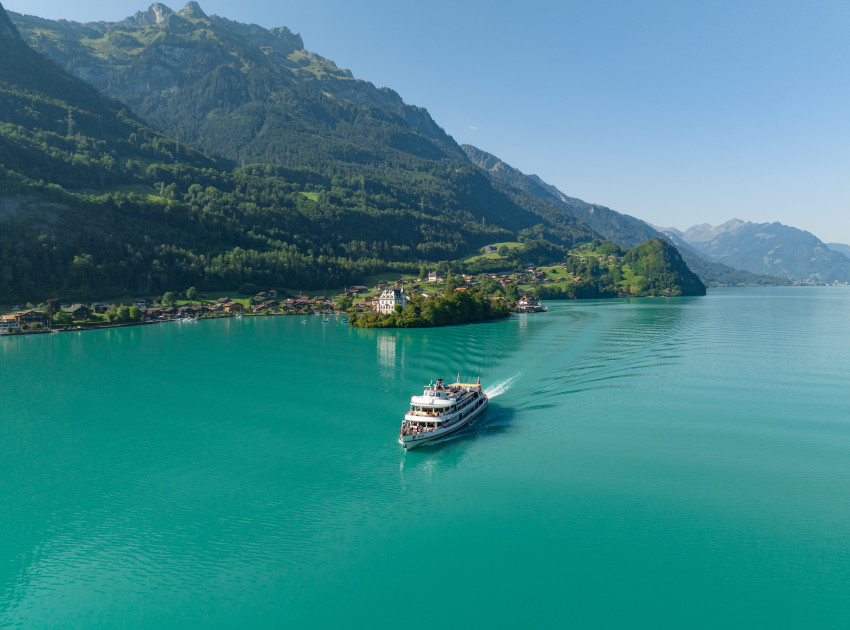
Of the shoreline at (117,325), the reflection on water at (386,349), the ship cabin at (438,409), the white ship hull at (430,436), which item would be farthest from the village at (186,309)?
the white ship hull at (430,436)

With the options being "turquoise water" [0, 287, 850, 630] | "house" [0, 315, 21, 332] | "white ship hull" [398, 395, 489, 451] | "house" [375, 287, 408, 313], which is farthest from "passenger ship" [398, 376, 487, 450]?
"house" [0, 315, 21, 332]

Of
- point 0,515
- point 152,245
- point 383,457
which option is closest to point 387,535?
point 383,457

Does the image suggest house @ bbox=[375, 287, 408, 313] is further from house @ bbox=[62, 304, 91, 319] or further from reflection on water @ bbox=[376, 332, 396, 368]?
house @ bbox=[62, 304, 91, 319]

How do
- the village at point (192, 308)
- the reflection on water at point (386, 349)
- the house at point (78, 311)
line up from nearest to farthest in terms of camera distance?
the reflection on water at point (386, 349)
the village at point (192, 308)
the house at point (78, 311)

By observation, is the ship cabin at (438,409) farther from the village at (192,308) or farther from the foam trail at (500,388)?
the village at (192,308)

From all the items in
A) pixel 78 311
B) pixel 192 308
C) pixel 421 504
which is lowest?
pixel 421 504

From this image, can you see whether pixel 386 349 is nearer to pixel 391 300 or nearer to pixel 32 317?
pixel 391 300

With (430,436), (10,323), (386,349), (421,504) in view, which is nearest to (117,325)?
(10,323)
